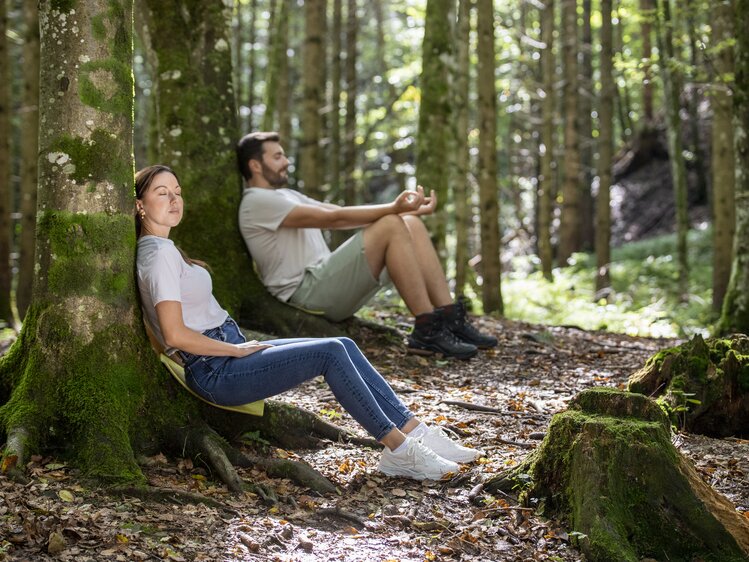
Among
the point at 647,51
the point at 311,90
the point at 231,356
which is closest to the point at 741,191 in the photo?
the point at 231,356

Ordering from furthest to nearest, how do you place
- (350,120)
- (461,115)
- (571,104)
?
1. (350,120)
2. (571,104)
3. (461,115)

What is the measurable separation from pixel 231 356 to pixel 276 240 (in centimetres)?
254

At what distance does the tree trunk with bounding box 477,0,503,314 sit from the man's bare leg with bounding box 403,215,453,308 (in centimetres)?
481

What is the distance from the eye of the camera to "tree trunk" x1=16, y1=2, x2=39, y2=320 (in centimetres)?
1073

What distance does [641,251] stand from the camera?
69.5ft

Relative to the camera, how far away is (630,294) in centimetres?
1702

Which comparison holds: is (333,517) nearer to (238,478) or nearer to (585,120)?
(238,478)

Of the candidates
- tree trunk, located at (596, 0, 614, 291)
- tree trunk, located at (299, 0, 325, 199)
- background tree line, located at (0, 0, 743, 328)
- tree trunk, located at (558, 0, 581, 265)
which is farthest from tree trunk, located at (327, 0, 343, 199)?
tree trunk, located at (596, 0, 614, 291)

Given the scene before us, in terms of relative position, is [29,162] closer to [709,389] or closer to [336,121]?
[336,121]

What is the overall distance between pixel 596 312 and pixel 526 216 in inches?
687

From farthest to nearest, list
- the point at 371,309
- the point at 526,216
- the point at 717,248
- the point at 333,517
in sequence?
1. the point at 526,216
2. the point at 717,248
3. the point at 371,309
4. the point at 333,517

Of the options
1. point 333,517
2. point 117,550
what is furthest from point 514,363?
point 117,550

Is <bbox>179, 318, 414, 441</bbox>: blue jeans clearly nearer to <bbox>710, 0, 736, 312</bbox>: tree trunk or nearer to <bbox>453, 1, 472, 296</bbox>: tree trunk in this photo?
<bbox>453, 1, 472, 296</bbox>: tree trunk

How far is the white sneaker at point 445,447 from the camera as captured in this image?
4465 mm
